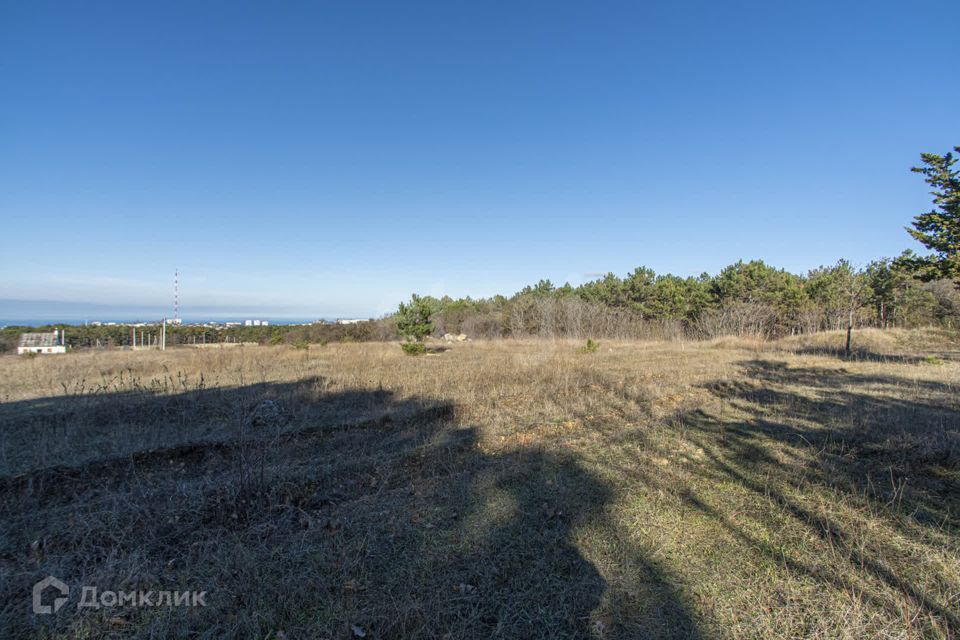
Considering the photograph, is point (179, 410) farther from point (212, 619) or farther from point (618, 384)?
point (618, 384)

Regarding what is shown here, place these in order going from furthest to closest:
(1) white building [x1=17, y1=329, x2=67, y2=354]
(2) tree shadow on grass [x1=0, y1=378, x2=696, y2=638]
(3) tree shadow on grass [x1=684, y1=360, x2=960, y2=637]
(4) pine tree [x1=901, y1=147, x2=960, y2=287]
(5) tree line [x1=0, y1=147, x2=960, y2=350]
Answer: (1) white building [x1=17, y1=329, x2=67, y2=354] < (5) tree line [x1=0, y1=147, x2=960, y2=350] < (4) pine tree [x1=901, y1=147, x2=960, y2=287] < (3) tree shadow on grass [x1=684, y1=360, x2=960, y2=637] < (2) tree shadow on grass [x1=0, y1=378, x2=696, y2=638]

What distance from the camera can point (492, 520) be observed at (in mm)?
2961

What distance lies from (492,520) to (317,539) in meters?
1.27

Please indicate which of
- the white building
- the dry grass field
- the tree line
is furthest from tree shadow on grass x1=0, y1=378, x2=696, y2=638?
the white building

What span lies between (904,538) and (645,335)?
27304 millimetres

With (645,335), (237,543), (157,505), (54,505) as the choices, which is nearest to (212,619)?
(237,543)

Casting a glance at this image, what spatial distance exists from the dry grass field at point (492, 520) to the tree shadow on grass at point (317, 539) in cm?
2

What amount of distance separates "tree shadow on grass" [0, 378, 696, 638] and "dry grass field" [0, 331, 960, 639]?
2cm

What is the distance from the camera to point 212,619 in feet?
6.49

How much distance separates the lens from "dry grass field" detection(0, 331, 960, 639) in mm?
2008

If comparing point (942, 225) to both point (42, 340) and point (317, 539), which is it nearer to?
point (317, 539)

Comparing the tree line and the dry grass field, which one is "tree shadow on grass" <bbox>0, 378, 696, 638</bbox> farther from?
the tree line

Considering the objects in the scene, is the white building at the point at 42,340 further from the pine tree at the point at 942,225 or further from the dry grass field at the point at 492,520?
the pine tree at the point at 942,225

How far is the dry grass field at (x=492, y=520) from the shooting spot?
201 cm
